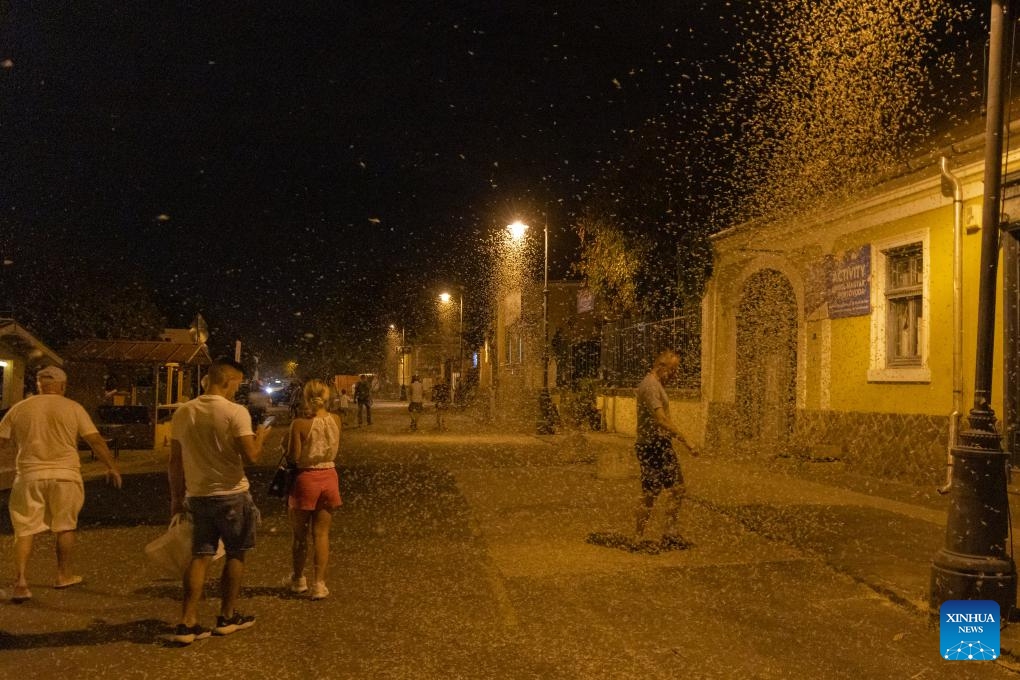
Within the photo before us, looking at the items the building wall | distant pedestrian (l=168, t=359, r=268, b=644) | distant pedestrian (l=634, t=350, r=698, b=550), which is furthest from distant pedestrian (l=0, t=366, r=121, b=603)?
the building wall

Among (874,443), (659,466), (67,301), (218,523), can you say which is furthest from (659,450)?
(67,301)

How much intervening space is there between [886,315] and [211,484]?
36.8 ft

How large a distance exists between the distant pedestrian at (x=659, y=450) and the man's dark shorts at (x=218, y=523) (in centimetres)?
381

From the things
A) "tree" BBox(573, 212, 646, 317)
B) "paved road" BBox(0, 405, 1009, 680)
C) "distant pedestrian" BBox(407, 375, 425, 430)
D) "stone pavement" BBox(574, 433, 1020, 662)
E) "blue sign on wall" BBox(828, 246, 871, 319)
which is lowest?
"paved road" BBox(0, 405, 1009, 680)

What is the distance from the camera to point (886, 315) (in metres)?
13.4

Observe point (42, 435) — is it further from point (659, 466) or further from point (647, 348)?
point (647, 348)

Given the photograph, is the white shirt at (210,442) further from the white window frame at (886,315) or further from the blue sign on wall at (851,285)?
the blue sign on wall at (851,285)

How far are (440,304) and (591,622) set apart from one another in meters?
58.3

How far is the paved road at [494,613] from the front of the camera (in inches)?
193

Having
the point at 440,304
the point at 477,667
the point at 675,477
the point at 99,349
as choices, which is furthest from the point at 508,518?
the point at 440,304

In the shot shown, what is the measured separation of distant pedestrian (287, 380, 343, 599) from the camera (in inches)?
245

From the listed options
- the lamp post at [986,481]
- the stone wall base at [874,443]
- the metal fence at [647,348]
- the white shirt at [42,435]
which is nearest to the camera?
the lamp post at [986,481]

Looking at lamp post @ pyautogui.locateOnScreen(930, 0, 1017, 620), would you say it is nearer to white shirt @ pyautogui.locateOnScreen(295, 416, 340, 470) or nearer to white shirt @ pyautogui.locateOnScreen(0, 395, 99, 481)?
white shirt @ pyautogui.locateOnScreen(295, 416, 340, 470)

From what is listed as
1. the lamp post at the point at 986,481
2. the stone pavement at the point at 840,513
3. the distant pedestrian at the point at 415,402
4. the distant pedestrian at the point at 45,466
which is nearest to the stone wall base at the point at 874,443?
the stone pavement at the point at 840,513
